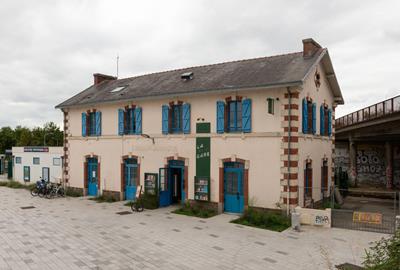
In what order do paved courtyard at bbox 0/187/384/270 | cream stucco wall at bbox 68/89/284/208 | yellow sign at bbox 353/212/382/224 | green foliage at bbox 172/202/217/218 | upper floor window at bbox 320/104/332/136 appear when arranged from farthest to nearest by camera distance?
upper floor window at bbox 320/104/332/136, green foliage at bbox 172/202/217/218, cream stucco wall at bbox 68/89/284/208, yellow sign at bbox 353/212/382/224, paved courtyard at bbox 0/187/384/270

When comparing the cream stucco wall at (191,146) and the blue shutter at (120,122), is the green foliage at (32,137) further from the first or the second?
the blue shutter at (120,122)

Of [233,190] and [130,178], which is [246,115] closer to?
[233,190]

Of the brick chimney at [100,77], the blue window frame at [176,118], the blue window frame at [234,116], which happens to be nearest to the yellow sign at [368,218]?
the blue window frame at [234,116]

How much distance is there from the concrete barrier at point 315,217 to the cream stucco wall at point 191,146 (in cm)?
114

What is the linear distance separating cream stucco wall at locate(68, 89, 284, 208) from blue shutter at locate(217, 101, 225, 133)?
267 millimetres

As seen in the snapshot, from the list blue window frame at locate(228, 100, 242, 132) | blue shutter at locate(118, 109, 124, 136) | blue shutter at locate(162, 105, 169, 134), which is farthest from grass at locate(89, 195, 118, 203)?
blue window frame at locate(228, 100, 242, 132)

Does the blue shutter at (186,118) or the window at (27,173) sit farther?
the window at (27,173)

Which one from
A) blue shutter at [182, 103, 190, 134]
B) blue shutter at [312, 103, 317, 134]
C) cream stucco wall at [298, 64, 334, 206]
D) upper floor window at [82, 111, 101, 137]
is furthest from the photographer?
upper floor window at [82, 111, 101, 137]

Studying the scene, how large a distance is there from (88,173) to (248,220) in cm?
1157

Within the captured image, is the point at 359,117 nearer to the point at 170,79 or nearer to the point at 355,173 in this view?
the point at 355,173

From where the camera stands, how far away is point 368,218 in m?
12.0

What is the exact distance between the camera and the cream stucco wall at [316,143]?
45.7ft

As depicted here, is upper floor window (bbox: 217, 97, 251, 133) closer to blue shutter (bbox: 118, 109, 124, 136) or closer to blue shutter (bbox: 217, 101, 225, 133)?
blue shutter (bbox: 217, 101, 225, 133)

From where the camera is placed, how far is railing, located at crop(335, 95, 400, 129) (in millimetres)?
16891
